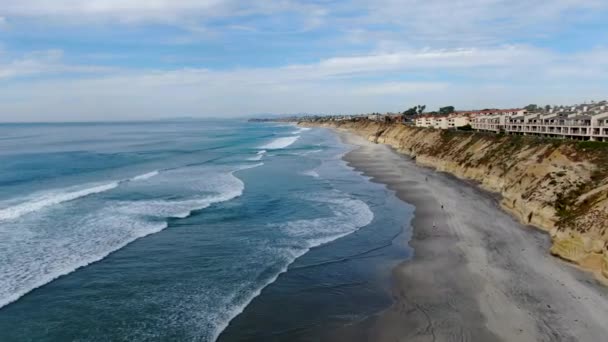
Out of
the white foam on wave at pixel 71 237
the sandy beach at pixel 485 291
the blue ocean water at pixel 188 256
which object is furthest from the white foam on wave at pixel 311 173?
the sandy beach at pixel 485 291

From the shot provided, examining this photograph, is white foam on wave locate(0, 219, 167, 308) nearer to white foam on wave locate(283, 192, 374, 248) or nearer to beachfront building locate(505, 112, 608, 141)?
white foam on wave locate(283, 192, 374, 248)

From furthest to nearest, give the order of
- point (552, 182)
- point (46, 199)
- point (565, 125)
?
point (565, 125)
point (46, 199)
point (552, 182)

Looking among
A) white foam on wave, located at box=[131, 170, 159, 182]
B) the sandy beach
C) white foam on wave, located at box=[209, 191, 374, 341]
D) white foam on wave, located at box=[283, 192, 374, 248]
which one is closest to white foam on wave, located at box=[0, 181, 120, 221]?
white foam on wave, located at box=[131, 170, 159, 182]

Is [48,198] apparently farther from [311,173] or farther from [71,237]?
[311,173]

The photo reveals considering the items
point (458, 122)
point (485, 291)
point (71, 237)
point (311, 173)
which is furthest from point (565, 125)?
point (71, 237)

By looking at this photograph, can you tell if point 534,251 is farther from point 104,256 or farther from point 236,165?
point 236,165

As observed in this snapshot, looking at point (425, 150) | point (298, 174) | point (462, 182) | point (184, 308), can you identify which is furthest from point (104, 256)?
point (425, 150)
